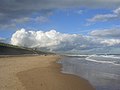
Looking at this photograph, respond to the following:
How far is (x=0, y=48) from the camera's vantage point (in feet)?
366

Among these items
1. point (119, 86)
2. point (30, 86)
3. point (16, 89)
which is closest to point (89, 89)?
point (119, 86)

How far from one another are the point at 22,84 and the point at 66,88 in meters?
2.86

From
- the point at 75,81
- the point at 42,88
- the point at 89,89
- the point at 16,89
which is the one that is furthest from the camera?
the point at 75,81

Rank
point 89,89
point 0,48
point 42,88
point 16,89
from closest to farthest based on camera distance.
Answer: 1. point 16,89
2. point 42,88
3. point 89,89
4. point 0,48

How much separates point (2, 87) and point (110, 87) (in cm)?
726

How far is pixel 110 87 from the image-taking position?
16.7 meters

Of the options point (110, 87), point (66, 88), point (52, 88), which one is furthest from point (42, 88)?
point (110, 87)

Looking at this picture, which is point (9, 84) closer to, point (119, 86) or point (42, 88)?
point (42, 88)

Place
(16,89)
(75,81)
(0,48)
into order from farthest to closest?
(0,48), (75,81), (16,89)

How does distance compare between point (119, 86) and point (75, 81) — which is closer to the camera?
point (119, 86)

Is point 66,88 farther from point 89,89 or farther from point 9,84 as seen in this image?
point 9,84

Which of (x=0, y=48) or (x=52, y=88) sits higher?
(x=0, y=48)

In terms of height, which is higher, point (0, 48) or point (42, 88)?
point (0, 48)

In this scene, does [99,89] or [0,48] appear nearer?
[99,89]
